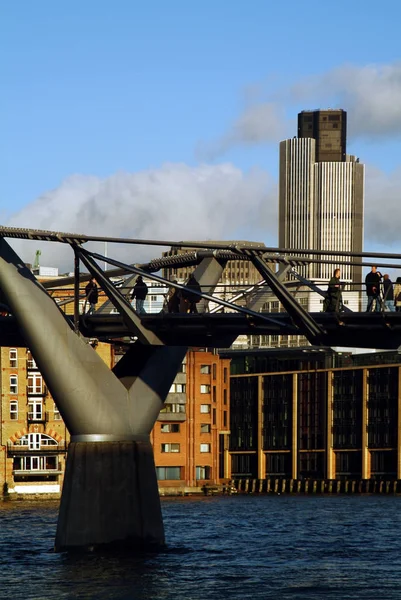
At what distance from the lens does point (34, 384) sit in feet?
538

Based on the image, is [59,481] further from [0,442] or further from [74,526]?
[74,526]

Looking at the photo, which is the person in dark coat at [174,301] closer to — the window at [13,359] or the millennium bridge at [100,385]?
the millennium bridge at [100,385]

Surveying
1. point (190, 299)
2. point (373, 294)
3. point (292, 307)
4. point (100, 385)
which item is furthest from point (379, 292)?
point (100, 385)

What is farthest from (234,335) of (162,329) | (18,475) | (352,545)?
(18,475)

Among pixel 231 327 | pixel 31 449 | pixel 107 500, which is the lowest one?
pixel 31 449

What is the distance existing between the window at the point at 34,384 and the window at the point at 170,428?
27.2 meters

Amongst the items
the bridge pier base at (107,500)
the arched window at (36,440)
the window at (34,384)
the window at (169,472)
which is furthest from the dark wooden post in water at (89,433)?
the window at (169,472)

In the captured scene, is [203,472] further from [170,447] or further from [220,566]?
[220,566]

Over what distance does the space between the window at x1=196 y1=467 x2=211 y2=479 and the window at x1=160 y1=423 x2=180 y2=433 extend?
18.0 ft

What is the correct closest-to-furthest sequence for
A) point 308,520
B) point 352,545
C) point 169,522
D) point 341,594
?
point 341,594, point 352,545, point 169,522, point 308,520

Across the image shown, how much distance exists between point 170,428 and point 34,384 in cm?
2918

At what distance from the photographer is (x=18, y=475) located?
161 m

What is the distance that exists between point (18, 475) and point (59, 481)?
4487 millimetres

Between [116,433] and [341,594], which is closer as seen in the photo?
[341,594]
